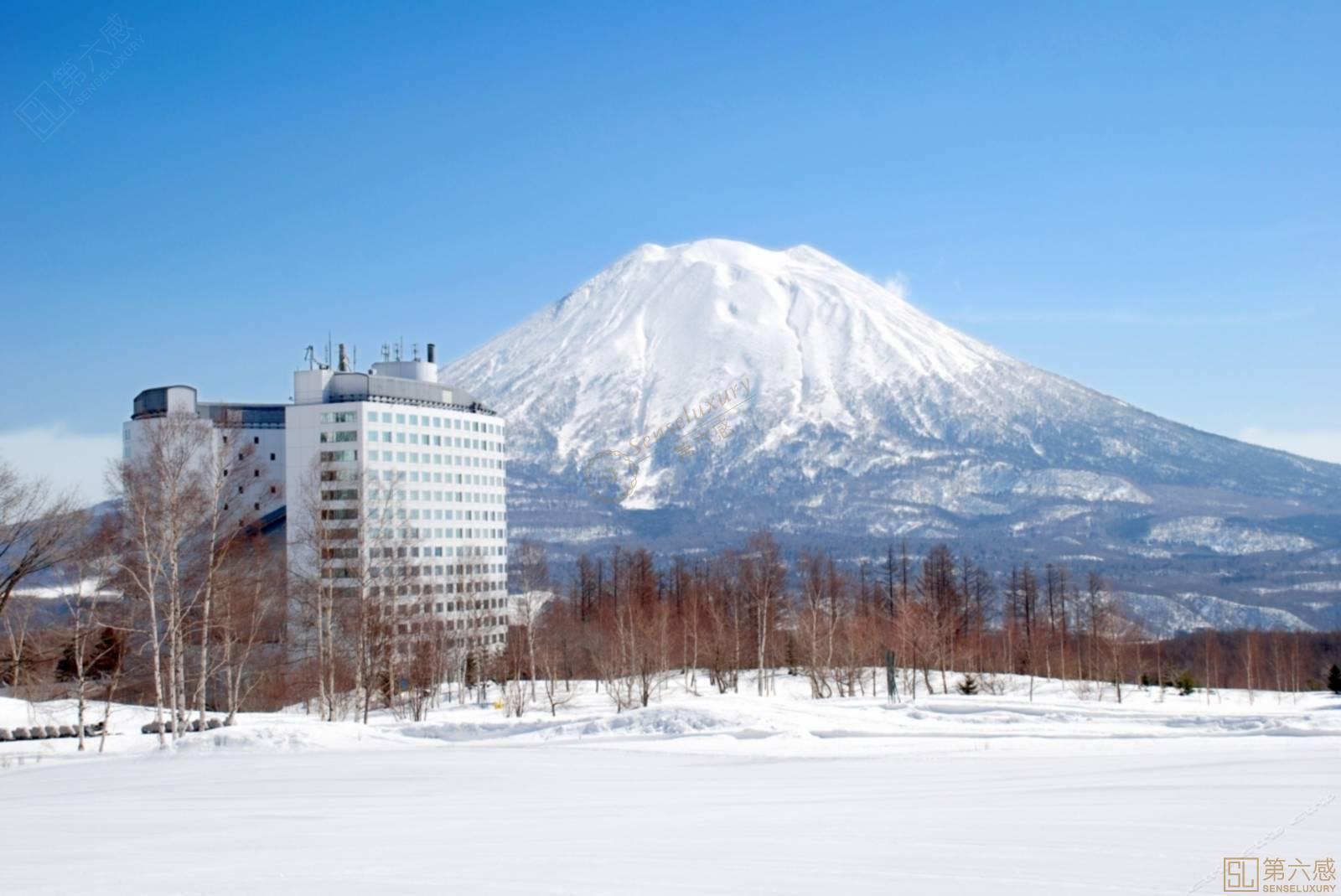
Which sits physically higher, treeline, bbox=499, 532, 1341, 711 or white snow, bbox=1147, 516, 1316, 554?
white snow, bbox=1147, 516, 1316, 554

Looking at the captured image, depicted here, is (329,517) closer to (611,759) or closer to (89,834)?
(611,759)

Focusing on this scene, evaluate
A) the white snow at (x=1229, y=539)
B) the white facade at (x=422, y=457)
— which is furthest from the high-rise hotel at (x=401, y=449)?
the white snow at (x=1229, y=539)

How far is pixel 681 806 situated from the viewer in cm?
1520

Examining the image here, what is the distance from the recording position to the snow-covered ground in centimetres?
1077

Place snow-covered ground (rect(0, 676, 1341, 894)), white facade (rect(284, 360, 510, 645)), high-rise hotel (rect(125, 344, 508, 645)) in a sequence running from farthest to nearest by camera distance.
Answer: high-rise hotel (rect(125, 344, 508, 645))
white facade (rect(284, 360, 510, 645))
snow-covered ground (rect(0, 676, 1341, 894))

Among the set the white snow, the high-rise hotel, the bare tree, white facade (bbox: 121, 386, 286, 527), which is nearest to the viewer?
the bare tree

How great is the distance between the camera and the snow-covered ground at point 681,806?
10.8 meters

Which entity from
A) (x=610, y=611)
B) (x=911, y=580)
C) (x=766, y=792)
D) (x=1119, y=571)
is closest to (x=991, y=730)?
(x=766, y=792)

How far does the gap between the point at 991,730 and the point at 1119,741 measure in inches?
162

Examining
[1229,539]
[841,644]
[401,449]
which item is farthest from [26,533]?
[1229,539]
